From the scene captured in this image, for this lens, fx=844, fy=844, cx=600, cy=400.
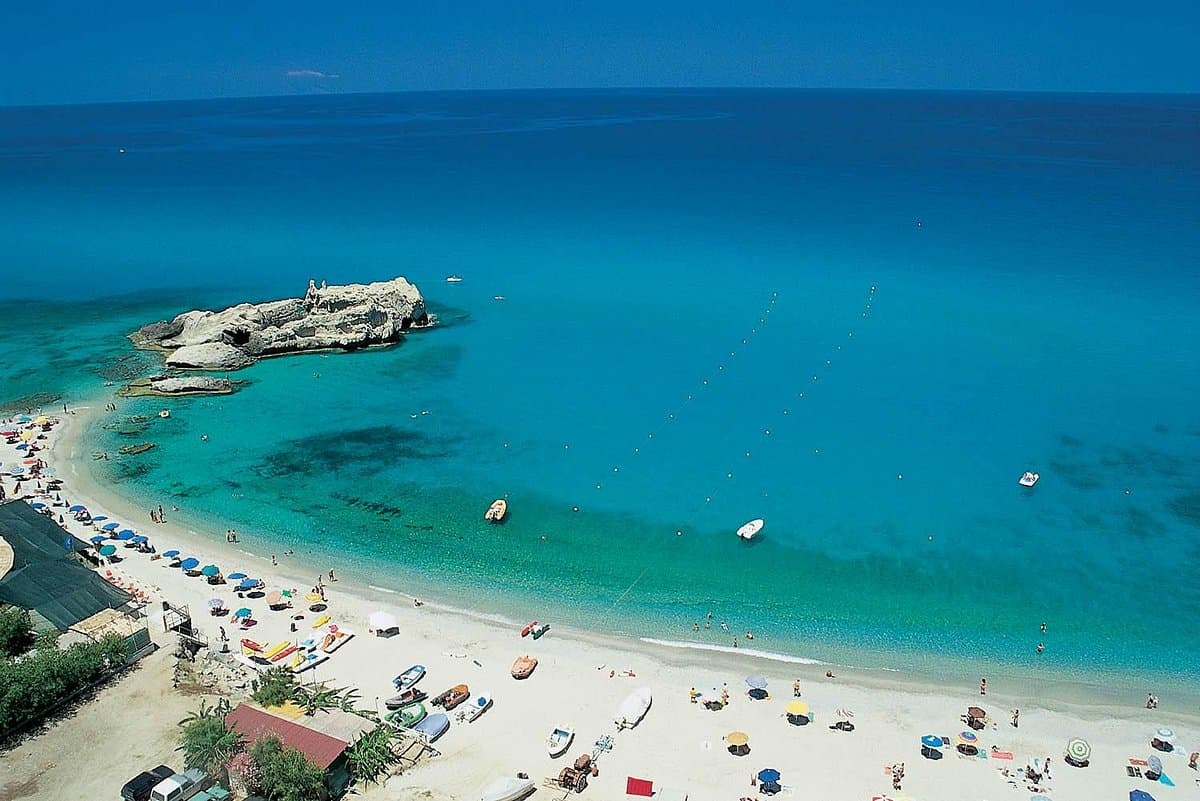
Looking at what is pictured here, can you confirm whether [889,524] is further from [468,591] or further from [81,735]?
[81,735]

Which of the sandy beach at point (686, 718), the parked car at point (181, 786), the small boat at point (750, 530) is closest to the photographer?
the parked car at point (181, 786)

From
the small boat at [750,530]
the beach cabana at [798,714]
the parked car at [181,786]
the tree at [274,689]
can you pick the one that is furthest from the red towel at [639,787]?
the small boat at [750,530]

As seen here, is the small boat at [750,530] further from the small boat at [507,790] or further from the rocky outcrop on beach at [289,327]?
the rocky outcrop on beach at [289,327]

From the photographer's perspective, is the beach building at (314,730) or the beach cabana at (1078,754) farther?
the beach cabana at (1078,754)

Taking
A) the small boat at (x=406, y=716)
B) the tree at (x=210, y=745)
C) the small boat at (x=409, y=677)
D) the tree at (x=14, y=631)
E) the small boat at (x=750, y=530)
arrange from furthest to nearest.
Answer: the small boat at (x=750, y=530) → the small boat at (x=409, y=677) → the tree at (x=14, y=631) → the small boat at (x=406, y=716) → the tree at (x=210, y=745)

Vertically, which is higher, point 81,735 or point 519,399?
point 519,399

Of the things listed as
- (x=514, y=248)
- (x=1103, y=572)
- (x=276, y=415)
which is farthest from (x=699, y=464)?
(x=514, y=248)

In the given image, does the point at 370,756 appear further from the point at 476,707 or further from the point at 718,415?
the point at 718,415
